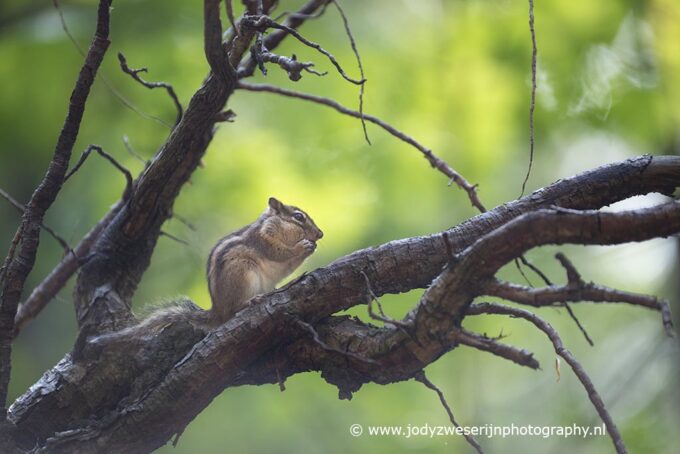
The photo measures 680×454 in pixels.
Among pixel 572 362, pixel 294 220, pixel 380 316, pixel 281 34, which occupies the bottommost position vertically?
pixel 572 362

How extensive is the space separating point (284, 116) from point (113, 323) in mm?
2903

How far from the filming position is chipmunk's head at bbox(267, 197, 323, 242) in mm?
4223

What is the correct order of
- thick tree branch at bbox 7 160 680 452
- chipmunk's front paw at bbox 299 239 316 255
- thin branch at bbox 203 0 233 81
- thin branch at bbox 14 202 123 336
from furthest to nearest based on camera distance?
1. chipmunk's front paw at bbox 299 239 316 255
2. thin branch at bbox 14 202 123 336
3. thick tree branch at bbox 7 160 680 452
4. thin branch at bbox 203 0 233 81

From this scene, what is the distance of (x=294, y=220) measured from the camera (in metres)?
4.27

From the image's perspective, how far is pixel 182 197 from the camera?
5.43 metres

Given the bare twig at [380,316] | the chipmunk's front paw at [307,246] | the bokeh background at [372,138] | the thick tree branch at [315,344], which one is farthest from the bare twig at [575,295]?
the bokeh background at [372,138]

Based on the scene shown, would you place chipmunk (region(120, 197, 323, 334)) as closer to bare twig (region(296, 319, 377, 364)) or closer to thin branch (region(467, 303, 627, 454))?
bare twig (region(296, 319, 377, 364))

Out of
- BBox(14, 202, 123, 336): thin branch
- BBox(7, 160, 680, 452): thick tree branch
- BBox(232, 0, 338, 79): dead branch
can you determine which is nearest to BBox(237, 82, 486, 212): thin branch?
BBox(232, 0, 338, 79): dead branch

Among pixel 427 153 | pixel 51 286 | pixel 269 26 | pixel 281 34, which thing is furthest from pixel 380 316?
pixel 51 286

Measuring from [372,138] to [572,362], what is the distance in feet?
12.4

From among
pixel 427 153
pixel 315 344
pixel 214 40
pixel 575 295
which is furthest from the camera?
pixel 427 153

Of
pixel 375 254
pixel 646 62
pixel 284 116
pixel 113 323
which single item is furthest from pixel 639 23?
pixel 113 323

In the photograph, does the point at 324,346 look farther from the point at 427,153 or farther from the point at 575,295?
the point at 427,153

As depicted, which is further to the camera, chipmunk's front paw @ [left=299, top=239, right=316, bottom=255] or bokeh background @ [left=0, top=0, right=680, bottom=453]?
bokeh background @ [left=0, top=0, right=680, bottom=453]
